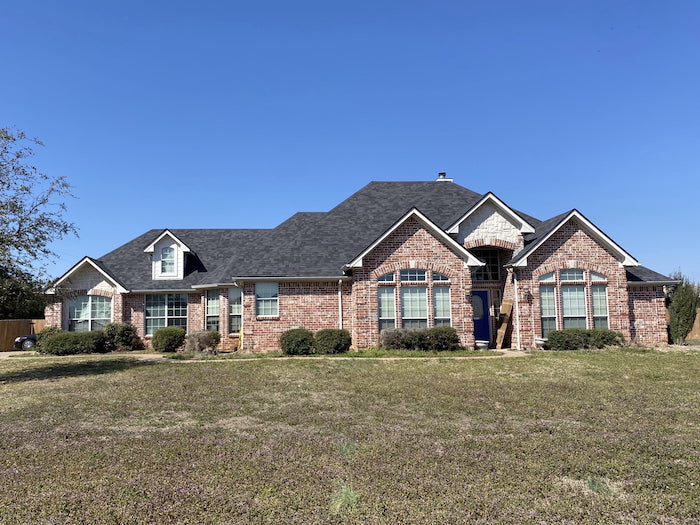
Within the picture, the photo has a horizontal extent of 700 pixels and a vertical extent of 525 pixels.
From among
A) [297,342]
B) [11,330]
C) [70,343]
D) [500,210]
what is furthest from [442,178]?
[11,330]

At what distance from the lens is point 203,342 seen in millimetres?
21562

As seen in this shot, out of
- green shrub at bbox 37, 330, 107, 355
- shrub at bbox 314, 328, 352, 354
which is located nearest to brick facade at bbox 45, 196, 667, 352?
shrub at bbox 314, 328, 352, 354

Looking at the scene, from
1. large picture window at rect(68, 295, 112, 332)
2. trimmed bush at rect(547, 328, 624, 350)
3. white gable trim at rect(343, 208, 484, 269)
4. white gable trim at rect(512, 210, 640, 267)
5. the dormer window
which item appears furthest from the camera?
the dormer window

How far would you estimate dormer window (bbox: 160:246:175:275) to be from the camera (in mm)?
25516

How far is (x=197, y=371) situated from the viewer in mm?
15078

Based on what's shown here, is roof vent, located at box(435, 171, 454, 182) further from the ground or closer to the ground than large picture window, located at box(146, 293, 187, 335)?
further from the ground

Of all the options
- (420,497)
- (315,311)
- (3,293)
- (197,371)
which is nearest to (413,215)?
(315,311)

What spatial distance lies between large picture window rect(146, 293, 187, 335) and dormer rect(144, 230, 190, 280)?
1123 mm

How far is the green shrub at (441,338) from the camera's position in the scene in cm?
1925

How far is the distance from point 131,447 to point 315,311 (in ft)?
46.0

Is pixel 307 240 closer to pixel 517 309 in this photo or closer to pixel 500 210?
pixel 500 210

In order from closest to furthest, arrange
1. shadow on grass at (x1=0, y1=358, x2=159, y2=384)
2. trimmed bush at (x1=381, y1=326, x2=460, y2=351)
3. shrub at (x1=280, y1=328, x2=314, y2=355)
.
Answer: shadow on grass at (x1=0, y1=358, x2=159, y2=384) → trimmed bush at (x1=381, y1=326, x2=460, y2=351) → shrub at (x1=280, y1=328, x2=314, y2=355)

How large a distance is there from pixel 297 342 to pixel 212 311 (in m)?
6.44

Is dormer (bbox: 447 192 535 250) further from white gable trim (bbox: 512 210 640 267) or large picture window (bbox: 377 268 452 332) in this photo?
large picture window (bbox: 377 268 452 332)
